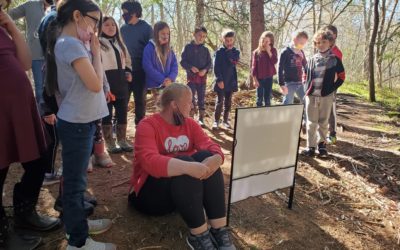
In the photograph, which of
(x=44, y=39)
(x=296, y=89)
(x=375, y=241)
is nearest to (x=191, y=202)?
(x=44, y=39)

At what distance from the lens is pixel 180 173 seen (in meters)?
2.45

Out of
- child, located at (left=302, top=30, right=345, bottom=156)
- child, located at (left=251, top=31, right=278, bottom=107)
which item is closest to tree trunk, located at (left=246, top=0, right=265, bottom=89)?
child, located at (left=251, top=31, right=278, bottom=107)

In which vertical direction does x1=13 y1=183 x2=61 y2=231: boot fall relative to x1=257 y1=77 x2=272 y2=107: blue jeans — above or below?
below

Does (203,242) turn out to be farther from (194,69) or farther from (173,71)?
(194,69)

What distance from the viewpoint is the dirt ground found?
2.83 m

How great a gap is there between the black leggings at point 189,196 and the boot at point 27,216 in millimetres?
753

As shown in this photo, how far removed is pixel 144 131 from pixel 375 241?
7.56 ft

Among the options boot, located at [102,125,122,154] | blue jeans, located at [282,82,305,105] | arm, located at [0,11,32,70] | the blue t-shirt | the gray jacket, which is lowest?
boot, located at [102,125,122,154]

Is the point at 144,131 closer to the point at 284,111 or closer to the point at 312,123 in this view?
the point at 284,111

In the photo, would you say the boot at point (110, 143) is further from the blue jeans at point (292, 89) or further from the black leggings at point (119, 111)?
the blue jeans at point (292, 89)

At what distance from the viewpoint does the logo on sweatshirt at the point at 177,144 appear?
111 inches

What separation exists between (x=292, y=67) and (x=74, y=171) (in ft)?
15.9

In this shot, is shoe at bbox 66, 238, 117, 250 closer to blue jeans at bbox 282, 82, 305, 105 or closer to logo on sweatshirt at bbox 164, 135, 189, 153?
logo on sweatshirt at bbox 164, 135, 189, 153

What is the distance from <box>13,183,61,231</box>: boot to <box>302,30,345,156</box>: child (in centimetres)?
372
